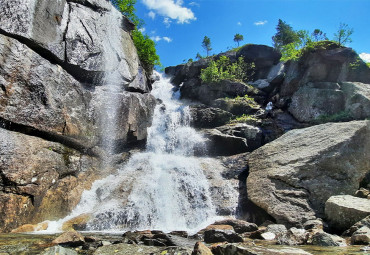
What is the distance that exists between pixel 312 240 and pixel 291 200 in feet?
14.4

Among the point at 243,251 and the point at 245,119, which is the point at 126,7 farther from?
the point at 243,251

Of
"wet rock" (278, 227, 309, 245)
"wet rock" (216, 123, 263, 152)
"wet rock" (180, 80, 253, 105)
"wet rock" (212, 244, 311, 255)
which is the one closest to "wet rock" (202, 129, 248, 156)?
"wet rock" (216, 123, 263, 152)

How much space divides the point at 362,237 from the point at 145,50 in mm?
23550

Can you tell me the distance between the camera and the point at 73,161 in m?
14.4

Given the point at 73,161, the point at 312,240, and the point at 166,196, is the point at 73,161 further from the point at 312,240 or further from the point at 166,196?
the point at 312,240

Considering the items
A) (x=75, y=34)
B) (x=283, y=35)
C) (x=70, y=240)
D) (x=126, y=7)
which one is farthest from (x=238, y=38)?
(x=70, y=240)

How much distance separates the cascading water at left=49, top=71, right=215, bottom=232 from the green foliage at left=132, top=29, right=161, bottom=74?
419 inches

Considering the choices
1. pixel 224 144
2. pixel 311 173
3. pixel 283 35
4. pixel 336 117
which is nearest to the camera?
pixel 311 173

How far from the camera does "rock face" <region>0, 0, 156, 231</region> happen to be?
37.0 ft

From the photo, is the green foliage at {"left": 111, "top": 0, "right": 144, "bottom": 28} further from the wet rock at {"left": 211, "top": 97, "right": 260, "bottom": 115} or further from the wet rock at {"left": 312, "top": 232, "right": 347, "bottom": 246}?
the wet rock at {"left": 312, "top": 232, "right": 347, "bottom": 246}

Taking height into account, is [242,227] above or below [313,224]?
below

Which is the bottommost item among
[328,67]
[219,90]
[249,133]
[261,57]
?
[249,133]

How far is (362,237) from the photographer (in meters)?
8.06

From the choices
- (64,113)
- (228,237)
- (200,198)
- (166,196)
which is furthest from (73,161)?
(228,237)
